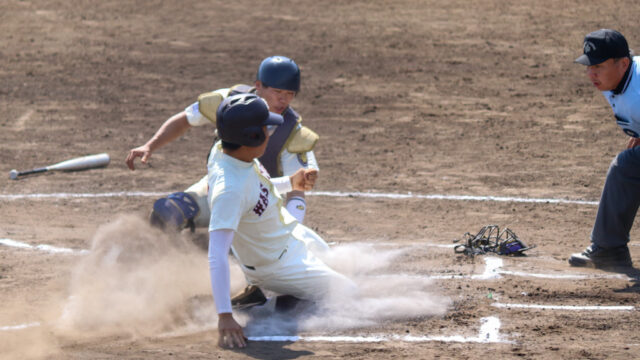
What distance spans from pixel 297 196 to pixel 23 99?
8770 mm

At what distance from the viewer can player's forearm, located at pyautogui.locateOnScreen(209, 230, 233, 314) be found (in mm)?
5000

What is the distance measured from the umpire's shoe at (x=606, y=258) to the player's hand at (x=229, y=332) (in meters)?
3.11

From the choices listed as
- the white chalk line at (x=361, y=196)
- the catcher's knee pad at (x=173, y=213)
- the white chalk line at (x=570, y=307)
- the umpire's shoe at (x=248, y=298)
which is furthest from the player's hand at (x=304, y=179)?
the white chalk line at (x=361, y=196)

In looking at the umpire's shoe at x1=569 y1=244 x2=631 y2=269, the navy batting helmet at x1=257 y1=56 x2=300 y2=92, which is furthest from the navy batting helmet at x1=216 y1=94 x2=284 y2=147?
the umpire's shoe at x1=569 y1=244 x2=631 y2=269

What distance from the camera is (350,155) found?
1156cm

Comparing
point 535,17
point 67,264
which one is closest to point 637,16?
point 535,17

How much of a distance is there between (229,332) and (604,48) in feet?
11.7

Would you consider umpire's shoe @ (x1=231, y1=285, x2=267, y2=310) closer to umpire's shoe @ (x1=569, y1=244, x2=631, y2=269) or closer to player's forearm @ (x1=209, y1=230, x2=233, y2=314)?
player's forearm @ (x1=209, y1=230, x2=233, y2=314)

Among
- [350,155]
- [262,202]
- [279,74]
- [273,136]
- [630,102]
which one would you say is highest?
[279,74]

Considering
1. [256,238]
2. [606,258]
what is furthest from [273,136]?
[606,258]

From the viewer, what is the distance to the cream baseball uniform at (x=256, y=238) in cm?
505

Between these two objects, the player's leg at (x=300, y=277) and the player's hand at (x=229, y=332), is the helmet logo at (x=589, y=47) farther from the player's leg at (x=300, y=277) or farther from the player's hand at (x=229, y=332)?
the player's hand at (x=229, y=332)

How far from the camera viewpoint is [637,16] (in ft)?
51.6

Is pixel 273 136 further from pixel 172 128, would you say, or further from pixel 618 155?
pixel 618 155
